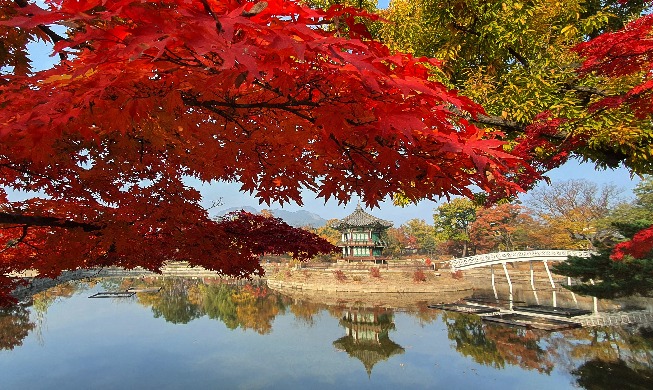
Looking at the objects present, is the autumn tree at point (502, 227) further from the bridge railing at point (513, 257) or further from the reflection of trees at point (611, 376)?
the reflection of trees at point (611, 376)

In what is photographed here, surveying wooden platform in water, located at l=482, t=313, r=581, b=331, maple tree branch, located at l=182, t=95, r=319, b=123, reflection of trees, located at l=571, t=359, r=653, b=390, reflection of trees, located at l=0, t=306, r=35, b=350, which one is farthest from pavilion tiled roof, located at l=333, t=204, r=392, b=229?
maple tree branch, located at l=182, t=95, r=319, b=123

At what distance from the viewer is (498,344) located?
49.3ft

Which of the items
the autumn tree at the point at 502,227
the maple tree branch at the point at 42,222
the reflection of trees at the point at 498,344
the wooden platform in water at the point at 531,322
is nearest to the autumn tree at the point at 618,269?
the wooden platform in water at the point at 531,322

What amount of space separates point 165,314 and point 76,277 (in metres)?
24.9

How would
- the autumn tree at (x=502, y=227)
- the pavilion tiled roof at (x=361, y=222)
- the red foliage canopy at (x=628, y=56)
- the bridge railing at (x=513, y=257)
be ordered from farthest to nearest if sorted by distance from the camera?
the autumn tree at (x=502, y=227)
the pavilion tiled roof at (x=361, y=222)
the bridge railing at (x=513, y=257)
the red foliage canopy at (x=628, y=56)

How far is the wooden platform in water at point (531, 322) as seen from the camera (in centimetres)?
1633

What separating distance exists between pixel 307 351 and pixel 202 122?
45.9 ft

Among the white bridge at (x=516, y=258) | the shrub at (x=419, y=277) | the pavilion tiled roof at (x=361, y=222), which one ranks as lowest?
the shrub at (x=419, y=277)

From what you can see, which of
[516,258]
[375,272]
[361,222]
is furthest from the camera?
[361,222]

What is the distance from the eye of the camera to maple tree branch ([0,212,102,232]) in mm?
3327

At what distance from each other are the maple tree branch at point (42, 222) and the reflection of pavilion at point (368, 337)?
432 inches

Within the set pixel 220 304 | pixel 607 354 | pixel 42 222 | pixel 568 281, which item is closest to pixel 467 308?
pixel 607 354

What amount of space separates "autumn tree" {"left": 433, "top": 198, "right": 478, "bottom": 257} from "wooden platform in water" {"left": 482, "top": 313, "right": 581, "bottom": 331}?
2620cm

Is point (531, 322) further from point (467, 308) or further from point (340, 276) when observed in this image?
point (340, 276)
